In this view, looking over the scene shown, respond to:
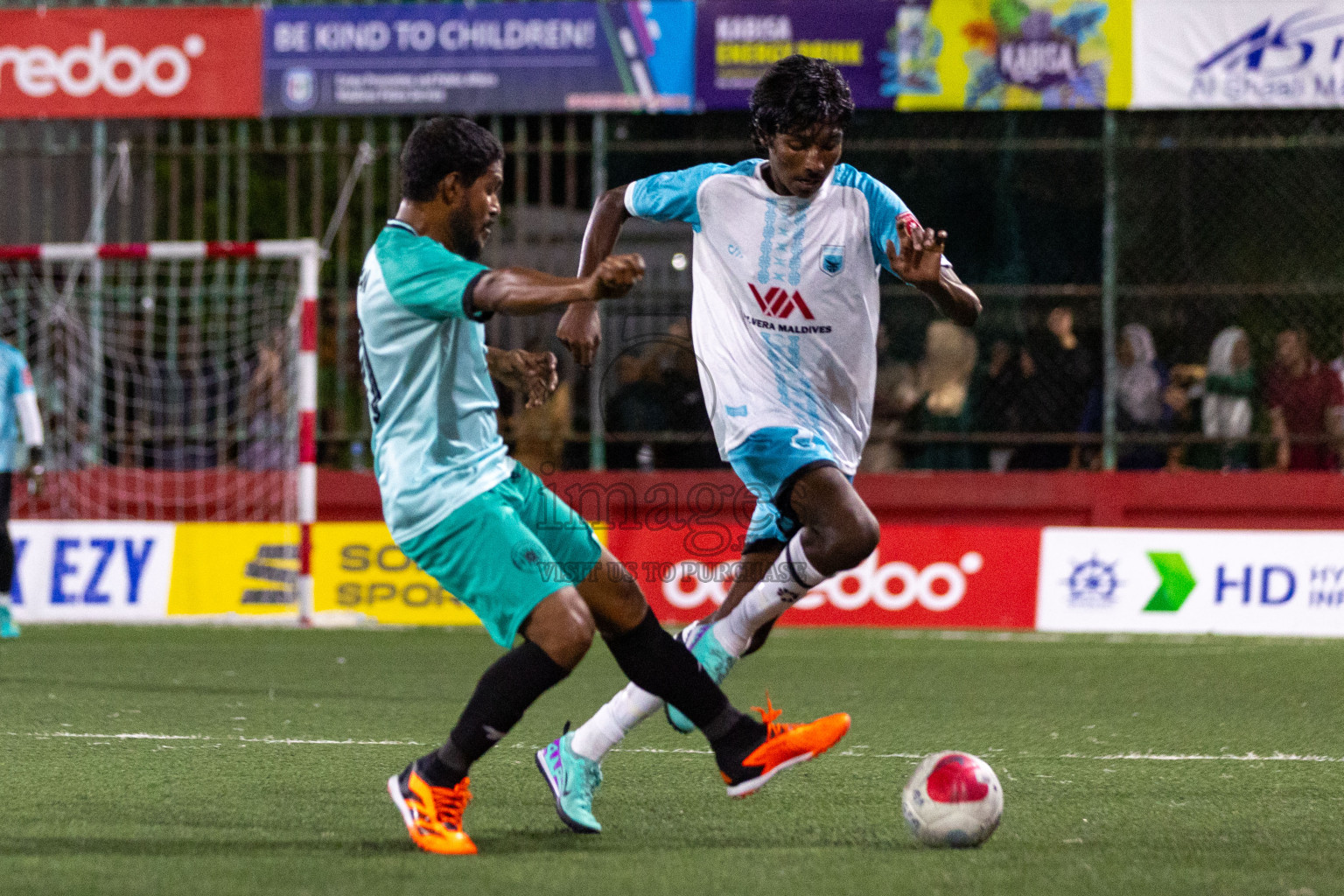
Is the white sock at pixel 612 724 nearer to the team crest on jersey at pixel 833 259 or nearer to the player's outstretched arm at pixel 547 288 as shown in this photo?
the player's outstretched arm at pixel 547 288

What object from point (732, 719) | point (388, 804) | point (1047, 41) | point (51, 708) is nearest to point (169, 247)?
point (51, 708)

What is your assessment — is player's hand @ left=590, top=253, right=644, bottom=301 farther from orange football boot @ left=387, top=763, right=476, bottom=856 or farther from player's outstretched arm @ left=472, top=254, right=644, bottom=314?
orange football boot @ left=387, top=763, right=476, bottom=856

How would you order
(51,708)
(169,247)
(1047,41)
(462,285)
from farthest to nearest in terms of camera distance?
(1047,41) → (169,247) → (51,708) → (462,285)

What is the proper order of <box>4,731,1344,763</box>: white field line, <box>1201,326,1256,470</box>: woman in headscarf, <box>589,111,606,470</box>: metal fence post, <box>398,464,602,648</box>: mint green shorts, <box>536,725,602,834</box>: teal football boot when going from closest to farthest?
<box>398,464,602,648</box>: mint green shorts → <box>536,725,602,834</box>: teal football boot → <box>4,731,1344,763</box>: white field line → <box>1201,326,1256,470</box>: woman in headscarf → <box>589,111,606,470</box>: metal fence post

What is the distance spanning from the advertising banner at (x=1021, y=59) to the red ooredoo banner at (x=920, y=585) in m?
3.29

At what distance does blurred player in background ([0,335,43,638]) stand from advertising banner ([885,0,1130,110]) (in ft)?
21.0

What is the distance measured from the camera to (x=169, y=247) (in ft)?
37.2

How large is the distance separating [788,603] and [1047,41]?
8399 mm

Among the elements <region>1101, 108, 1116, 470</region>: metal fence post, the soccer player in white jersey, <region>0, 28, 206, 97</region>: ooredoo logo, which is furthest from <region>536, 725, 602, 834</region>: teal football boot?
<region>0, 28, 206, 97</region>: ooredoo logo

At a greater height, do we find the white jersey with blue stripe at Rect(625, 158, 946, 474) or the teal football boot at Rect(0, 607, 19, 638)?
the white jersey with blue stripe at Rect(625, 158, 946, 474)

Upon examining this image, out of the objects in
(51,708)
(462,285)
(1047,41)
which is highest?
(1047,41)

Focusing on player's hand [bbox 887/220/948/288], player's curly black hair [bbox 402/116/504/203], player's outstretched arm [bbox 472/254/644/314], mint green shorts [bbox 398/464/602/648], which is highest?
player's curly black hair [bbox 402/116/504/203]

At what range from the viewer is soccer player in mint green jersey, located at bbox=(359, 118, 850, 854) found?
4.21 metres

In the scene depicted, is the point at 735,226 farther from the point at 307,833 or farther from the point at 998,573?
the point at 998,573
